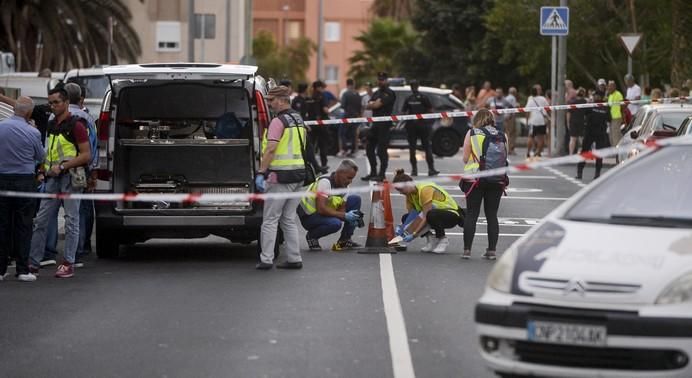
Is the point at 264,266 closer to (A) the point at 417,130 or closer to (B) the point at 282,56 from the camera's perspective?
(A) the point at 417,130

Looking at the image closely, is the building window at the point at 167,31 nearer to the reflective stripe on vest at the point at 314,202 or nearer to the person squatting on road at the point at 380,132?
the person squatting on road at the point at 380,132

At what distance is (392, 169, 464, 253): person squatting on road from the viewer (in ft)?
50.9

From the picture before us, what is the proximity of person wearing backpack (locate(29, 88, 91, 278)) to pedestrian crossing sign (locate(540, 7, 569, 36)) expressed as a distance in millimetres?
22456

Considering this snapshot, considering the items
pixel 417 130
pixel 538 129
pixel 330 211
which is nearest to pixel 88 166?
pixel 330 211

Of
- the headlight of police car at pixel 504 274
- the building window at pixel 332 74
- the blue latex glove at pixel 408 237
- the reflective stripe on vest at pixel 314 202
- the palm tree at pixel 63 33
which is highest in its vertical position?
the palm tree at pixel 63 33

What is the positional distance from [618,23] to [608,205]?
4093 cm

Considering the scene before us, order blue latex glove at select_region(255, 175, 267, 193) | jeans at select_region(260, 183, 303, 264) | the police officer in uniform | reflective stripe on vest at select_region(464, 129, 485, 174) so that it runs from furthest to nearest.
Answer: the police officer in uniform, reflective stripe on vest at select_region(464, 129, 485, 174), blue latex glove at select_region(255, 175, 267, 193), jeans at select_region(260, 183, 303, 264)

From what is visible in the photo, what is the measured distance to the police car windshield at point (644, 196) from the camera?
8422 millimetres

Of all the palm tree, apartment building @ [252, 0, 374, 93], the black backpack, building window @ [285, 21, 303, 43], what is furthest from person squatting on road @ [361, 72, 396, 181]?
building window @ [285, 21, 303, 43]

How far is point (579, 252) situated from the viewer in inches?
310

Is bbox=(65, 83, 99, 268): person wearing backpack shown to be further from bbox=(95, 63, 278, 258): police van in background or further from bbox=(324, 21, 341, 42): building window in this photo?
bbox=(324, 21, 341, 42): building window

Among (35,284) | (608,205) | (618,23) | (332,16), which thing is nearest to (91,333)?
(35,284)

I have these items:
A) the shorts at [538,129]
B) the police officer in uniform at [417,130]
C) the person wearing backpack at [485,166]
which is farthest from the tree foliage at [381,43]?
the person wearing backpack at [485,166]

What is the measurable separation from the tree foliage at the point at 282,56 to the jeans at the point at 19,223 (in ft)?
261
